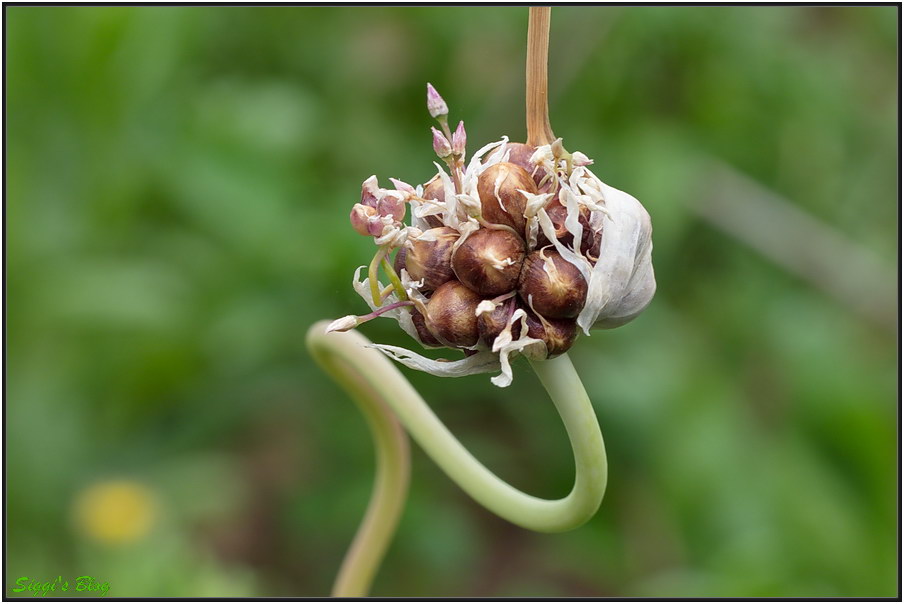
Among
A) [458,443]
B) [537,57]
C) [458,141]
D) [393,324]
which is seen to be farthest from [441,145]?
[393,324]

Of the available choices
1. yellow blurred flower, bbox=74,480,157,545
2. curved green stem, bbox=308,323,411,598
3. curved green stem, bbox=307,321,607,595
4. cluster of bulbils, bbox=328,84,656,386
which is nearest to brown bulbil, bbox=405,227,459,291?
cluster of bulbils, bbox=328,84,656,386

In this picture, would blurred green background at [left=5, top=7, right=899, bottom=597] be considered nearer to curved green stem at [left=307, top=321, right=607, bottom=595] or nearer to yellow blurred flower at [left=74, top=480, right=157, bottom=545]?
yellow blurred flower at [left=74, top=480, right=157, bottom=545]

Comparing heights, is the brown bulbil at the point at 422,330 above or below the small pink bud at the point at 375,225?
below

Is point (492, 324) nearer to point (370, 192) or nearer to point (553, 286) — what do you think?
point (553, 286)

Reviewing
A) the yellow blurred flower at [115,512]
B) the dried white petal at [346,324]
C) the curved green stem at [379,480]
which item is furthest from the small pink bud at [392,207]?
the yellow blurred flower at [115,512]

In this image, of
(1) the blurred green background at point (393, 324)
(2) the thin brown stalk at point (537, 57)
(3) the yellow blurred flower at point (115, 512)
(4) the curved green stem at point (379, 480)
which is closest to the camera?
(2) the thin brown stalk at point (537, 57)

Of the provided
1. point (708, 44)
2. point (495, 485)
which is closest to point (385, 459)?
point (495, 485)

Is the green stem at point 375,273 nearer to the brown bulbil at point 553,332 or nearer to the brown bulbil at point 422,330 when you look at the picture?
the brown bulbil at point 422,330
